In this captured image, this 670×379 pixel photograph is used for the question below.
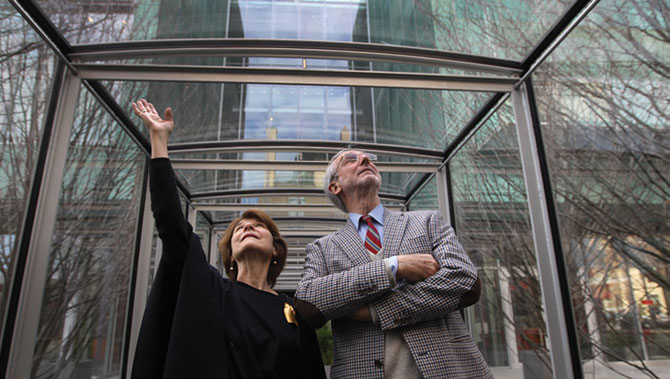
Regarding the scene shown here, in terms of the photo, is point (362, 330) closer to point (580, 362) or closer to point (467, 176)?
point (580, 362)

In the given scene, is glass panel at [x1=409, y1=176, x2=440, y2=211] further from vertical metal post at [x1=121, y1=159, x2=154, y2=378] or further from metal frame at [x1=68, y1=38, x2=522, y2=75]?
vertical metal post at [x1=121, y1=159, x2=154, y2=378]

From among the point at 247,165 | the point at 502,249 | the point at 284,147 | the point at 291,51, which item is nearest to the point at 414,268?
the point at 291,51

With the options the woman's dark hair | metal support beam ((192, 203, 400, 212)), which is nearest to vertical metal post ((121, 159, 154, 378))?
metal support beam ((192, 203, 400, 212))

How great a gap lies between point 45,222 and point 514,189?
12.1 ft

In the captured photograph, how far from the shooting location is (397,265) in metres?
1.63

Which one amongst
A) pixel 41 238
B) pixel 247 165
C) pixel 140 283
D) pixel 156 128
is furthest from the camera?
pixel 247 165

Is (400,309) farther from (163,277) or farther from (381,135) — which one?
(381,135)

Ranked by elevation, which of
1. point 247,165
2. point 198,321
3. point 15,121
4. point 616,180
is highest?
point 247,165

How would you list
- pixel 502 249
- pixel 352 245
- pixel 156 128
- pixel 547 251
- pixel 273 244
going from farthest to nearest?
1. pixel 502 249
2. pixel 547 251
3. pixel 273 244
4. pixel 352 245
5. pixel 156 128

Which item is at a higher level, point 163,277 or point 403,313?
point 163,277

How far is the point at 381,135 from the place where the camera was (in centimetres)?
487

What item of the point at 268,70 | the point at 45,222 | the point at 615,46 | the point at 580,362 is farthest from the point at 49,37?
the point at 580,362

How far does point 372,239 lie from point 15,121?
7.40 feet

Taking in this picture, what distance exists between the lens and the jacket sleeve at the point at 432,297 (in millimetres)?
1576
